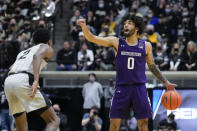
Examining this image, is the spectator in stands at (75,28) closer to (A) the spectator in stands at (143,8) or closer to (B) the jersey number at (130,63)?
(A) the spectator in stands at (143,8)

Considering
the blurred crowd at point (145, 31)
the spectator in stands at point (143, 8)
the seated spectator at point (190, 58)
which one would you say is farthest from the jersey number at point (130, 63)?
the spectator in stands at point (143, 8)

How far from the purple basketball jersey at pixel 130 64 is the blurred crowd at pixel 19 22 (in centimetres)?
748

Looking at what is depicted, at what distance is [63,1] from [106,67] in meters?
6.02

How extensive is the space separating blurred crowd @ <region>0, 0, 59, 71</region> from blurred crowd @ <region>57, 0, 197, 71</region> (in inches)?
47.5

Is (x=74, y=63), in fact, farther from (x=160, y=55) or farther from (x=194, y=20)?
(x=194, y=20)

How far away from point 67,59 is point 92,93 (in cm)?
182

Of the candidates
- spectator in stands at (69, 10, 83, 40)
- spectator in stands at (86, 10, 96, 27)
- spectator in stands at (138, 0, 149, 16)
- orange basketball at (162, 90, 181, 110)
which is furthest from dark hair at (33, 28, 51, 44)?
spectator in stands at (138, 0, 149, 16)

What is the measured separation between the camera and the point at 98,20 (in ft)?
61.4

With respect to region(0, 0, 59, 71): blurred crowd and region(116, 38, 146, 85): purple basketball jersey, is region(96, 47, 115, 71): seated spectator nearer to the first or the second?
region(0, 0, 59, 71): blurred crowd

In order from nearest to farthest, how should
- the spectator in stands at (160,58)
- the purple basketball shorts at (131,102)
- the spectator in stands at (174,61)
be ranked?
the purple basketball shorts at (131,102) → the spectator in stands at (160,58) → the spectator in stands at (174,61)

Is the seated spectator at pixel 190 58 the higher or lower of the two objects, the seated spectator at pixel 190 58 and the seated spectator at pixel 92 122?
the higher

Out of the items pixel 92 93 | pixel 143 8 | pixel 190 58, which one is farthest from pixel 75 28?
pixel 190 58

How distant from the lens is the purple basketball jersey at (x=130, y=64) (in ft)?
27.5

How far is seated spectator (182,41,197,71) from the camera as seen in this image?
51.1 ft
